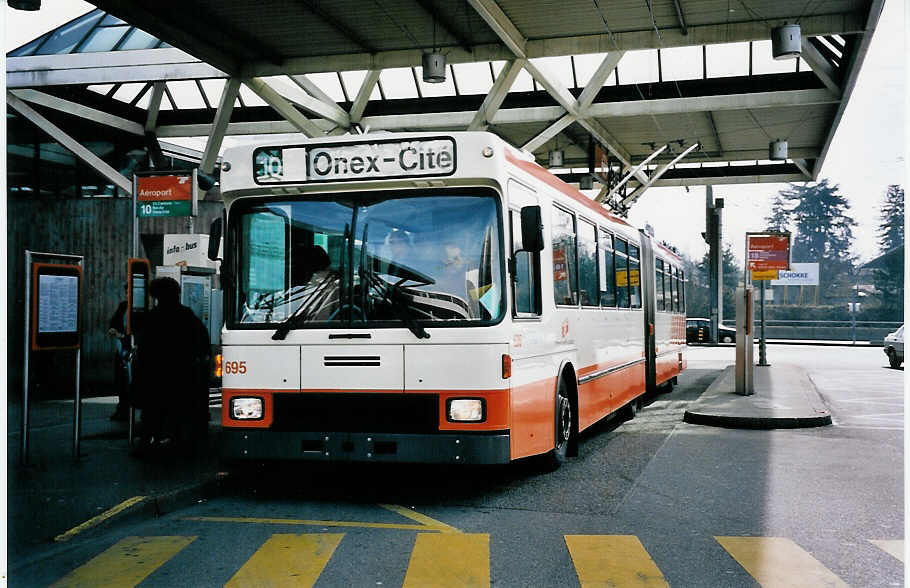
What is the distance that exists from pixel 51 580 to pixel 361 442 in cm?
265

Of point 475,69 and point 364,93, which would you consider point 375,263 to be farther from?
point 475,69

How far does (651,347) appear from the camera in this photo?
16688 millimetres

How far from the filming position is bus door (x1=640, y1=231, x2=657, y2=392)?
16.0 meters

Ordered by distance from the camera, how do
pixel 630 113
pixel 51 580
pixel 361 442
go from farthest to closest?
pixel 630 113
pixel 361 442
pixel 51 580

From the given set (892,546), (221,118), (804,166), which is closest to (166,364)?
(892,546)

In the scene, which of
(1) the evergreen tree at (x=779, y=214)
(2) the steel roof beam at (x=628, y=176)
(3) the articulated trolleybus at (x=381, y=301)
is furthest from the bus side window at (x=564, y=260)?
(1) the evergreen tree at (x=779, y=214)

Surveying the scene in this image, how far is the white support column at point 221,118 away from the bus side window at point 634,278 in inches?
356

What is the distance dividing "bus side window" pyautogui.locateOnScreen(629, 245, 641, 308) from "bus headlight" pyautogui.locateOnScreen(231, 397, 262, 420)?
7.59 meters

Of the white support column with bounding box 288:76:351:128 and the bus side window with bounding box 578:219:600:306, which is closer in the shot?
the bus side window with bounding box 578:219:600:306

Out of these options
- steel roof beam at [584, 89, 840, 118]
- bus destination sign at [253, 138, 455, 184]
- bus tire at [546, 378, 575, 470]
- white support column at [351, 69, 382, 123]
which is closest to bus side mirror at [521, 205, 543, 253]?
bus destination sign at [253, 138, 455, 184]

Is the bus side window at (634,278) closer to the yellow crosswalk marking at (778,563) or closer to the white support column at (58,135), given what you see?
the yellow crosswalk marking at (778,563)

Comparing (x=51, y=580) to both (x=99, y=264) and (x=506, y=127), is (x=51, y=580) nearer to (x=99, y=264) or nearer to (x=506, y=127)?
(x=99, y=264)

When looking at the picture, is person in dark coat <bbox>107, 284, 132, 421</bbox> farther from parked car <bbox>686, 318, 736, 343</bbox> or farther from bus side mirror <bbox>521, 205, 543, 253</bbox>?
parked car <bbox>686, 318, 736, 343</bbox>

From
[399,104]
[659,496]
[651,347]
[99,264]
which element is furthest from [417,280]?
[399,104]
